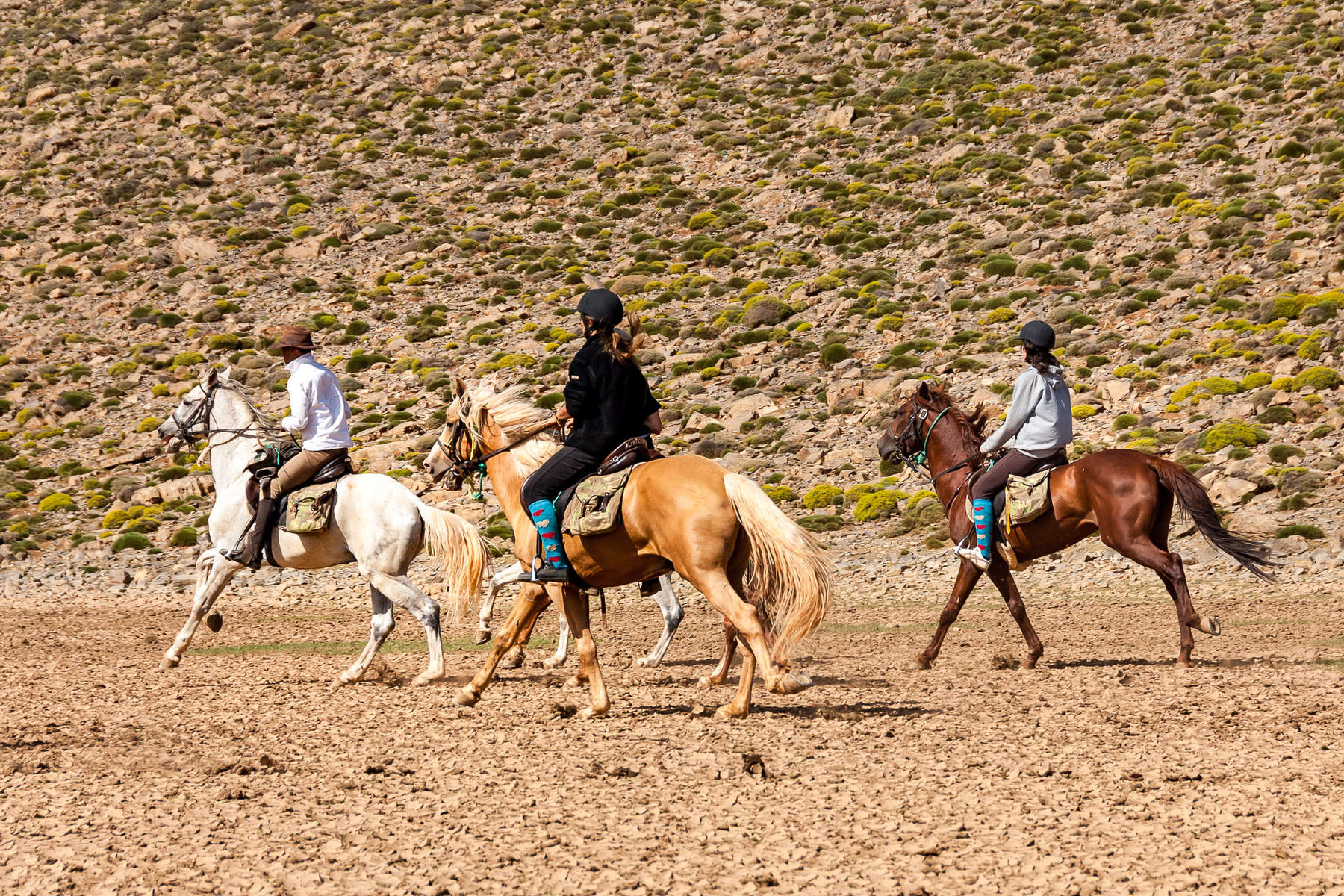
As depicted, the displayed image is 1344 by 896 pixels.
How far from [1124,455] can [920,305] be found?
90.1 feet

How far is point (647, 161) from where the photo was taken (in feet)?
177

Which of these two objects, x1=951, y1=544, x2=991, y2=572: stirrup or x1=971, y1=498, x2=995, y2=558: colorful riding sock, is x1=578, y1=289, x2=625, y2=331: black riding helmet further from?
x1=971, y1=498, x2=995, y2=558: colorful riding sock

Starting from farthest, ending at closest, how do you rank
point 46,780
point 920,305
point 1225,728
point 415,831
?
1. point 920,305
2. point 1225,728
3. point 46,780
4. point 415,831

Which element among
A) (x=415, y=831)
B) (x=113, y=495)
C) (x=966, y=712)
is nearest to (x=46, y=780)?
(x=415, y=831)

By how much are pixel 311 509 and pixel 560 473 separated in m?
3.31

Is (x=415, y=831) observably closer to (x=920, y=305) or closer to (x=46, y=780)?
(x=46, y=780)

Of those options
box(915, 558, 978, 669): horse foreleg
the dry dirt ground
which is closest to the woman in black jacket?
the dry dirt ground

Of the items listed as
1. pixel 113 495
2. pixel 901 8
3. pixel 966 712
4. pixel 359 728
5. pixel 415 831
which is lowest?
pixel 113 495

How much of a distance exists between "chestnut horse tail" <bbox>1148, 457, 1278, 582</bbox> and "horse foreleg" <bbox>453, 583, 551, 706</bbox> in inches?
222

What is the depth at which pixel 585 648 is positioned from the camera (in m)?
8.86

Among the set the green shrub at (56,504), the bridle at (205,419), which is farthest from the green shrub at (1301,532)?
the green shrub at (56,504)

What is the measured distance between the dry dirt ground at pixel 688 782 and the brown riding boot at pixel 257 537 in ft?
3.78

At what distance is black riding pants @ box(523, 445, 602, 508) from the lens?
876cm

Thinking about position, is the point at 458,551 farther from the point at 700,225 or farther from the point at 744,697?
the point at 700,225
